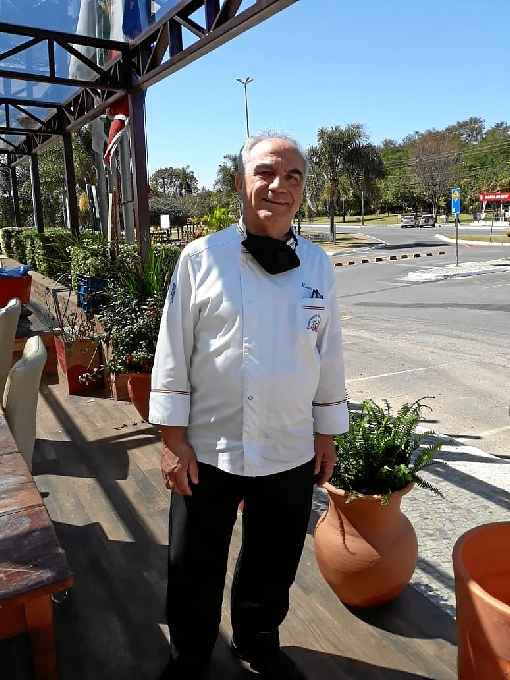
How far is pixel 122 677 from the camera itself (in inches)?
72.5

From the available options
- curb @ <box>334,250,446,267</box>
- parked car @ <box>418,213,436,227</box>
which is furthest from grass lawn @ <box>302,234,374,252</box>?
parked car @ <box>418,213,436,227</box>

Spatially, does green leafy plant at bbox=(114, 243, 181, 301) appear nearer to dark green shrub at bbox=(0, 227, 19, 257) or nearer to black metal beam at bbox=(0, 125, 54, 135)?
black metal beam at bbox=(0, 125, 54, 135)

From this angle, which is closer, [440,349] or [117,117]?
[117,117]

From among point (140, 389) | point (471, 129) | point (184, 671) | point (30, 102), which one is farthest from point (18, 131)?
point (471, 129)

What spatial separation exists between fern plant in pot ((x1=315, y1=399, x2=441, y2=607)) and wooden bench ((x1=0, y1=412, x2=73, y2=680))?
3.25 feet

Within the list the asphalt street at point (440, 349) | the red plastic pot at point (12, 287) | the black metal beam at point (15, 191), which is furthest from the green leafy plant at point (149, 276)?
the black metal beam at point (15, 191)

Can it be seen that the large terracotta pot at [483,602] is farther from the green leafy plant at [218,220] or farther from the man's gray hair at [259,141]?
the green leafy plant at [218,220]

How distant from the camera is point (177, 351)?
1.55 meters

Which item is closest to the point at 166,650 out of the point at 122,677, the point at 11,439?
the point at 122,677

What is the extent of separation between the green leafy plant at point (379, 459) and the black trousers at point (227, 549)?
37 centimetres

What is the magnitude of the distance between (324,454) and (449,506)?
171 centimetres

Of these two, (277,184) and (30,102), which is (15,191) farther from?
(277,184)

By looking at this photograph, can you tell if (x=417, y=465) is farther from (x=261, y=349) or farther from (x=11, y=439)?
(x=11, y=439)

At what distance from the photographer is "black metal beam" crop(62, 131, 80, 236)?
962cm
